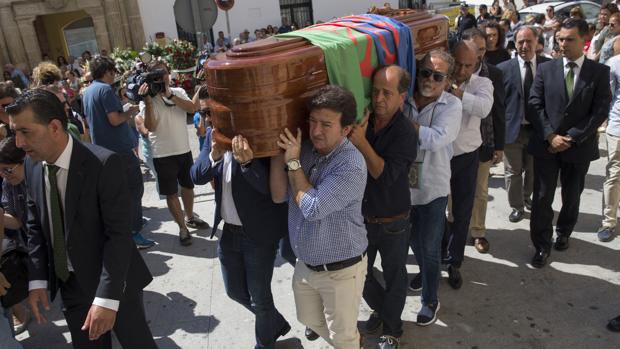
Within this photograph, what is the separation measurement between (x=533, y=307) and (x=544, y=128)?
54.8 inches

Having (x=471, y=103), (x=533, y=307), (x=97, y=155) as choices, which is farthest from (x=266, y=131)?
(x=533, y=307)

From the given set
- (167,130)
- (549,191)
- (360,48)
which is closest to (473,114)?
(549,191)

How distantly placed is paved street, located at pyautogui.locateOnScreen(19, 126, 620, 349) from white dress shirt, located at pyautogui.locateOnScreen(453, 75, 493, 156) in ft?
3.67

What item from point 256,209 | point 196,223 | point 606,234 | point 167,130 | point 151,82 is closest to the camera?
point 256,209

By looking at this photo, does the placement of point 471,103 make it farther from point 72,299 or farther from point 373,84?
point 72,299

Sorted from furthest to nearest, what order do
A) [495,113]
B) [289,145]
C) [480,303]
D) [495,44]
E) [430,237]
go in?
[495,44], [495,113], [480,303], [430,237], [289,145]

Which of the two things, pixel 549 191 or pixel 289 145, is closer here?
pixel 289 145

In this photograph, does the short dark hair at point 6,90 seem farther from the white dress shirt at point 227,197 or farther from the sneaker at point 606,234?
the sneaker at point 606,234

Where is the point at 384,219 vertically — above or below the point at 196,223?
above

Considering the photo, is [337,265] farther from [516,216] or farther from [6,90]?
[6,90]

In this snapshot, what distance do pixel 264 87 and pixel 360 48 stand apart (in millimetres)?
664

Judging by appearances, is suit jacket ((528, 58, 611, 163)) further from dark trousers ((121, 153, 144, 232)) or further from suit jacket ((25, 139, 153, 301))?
dark trousers ((121, 153, 144, 232))

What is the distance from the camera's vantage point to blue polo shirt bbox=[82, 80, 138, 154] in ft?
14.8

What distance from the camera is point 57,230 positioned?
2.40 metres
